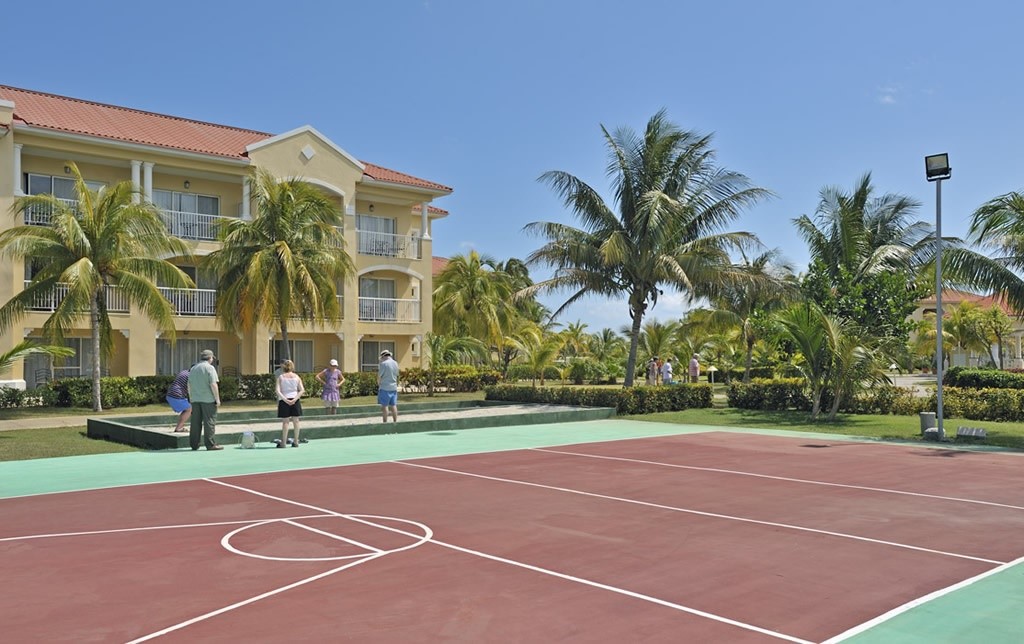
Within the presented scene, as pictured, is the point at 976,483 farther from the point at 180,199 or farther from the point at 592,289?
the point at 180,199

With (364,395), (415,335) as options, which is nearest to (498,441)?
(364,395)

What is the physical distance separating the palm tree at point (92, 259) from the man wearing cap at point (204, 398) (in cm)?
971

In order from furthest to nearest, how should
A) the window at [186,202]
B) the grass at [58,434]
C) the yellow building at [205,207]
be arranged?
the window at [186,202], the yellow building at [205,207], the grass at [58,434]

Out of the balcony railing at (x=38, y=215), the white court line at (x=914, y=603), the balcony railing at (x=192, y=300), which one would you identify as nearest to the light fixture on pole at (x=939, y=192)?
the white court line at (x=914, y=603)

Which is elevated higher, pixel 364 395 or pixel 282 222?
pixel 282 222

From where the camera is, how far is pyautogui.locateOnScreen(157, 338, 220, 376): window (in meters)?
31.5

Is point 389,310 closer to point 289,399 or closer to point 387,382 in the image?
point 387,382

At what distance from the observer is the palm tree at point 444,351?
1321 inches

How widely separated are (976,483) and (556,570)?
7944mm

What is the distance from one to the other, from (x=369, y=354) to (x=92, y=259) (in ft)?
48.1

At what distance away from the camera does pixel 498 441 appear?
18125 millimetres

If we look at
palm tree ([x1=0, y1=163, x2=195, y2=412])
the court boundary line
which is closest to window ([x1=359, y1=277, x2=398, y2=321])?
palm tree ([x1=0, y1=163, x2=195, y2=412])

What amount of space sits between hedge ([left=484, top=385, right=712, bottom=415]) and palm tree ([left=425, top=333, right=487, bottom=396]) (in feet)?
19.0

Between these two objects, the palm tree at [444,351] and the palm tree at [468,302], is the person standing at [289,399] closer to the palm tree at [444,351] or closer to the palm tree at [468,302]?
the palm tree at [444,351]
